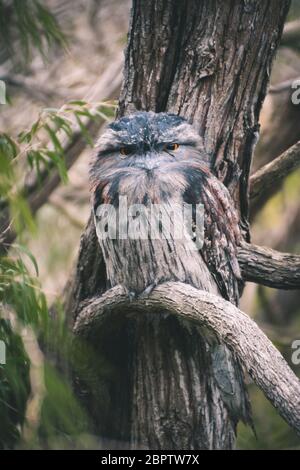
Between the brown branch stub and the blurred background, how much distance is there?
3.73 feet

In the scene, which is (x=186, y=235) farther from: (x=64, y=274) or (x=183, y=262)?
(x=64, y=274)

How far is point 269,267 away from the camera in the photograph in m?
3.23

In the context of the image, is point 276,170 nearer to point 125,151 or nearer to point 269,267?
point 269,267

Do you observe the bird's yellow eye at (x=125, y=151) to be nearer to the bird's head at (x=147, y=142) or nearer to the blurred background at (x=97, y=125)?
the bird's head at (x=147, y=142)

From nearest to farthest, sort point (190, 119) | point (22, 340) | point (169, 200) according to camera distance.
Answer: point (22, 340) < point (169, 200) < point (190, 119)

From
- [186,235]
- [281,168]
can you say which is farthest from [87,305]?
[281,168]

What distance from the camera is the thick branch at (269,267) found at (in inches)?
124

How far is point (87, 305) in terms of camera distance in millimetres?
3520

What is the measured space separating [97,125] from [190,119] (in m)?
1.25

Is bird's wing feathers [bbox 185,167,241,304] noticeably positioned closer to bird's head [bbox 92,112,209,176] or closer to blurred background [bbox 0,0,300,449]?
bird's head [bbox 92,112,209,176]

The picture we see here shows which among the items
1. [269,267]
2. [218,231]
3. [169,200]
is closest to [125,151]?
[169,200]

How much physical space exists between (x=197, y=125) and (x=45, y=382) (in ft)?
4.94

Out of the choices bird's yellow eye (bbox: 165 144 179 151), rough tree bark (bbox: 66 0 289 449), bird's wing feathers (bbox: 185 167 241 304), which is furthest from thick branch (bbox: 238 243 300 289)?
bird's yellow eye (bbox: 165 144 179 151)

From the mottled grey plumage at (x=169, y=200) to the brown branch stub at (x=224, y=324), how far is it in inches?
4.7
